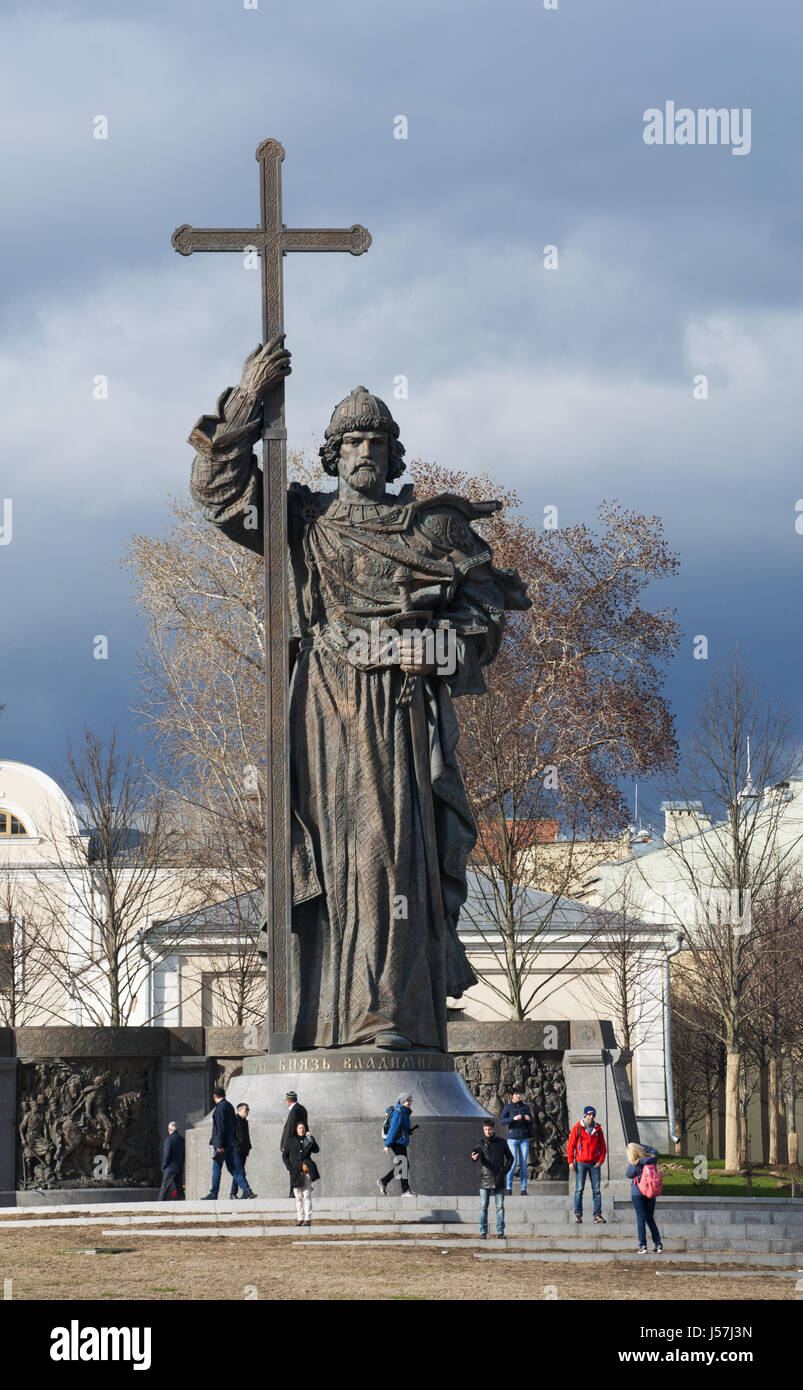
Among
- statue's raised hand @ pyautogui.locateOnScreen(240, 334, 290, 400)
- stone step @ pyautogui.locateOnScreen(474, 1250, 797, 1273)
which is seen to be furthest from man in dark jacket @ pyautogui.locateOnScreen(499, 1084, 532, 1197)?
statue's raised hand @ pyautogui.locateOnScreen(240, 334, 290, 400)

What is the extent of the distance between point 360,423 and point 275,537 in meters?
1.29

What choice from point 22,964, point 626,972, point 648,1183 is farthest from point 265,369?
point 626,972

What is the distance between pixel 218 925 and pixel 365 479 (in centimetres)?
2033

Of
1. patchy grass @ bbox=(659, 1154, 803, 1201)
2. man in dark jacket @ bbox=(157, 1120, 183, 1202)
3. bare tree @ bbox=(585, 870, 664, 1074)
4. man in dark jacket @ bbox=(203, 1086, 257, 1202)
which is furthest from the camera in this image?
bare tree @ bbox=(585, 870, 664, 1074)

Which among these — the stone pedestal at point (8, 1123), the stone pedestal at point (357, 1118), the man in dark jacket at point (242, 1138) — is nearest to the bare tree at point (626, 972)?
the stone pedestal at point (8, 1123)

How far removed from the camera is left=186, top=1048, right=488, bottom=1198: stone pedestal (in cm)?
1489

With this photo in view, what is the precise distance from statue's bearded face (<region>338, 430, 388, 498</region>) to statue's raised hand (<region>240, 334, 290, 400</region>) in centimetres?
85

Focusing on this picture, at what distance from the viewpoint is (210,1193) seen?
51.8 feet

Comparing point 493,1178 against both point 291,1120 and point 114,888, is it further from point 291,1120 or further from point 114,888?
point 114,888

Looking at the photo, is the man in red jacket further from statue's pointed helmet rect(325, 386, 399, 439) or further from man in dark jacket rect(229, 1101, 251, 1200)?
statue's pointed helmet rect(325, 386, 399, 439)

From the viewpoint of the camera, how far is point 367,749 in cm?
1642

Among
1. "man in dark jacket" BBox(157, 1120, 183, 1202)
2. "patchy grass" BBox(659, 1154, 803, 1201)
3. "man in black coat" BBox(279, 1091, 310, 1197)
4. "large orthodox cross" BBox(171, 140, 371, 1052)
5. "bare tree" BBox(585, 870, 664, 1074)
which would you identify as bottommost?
"patchy grass" BBox(659, 1154, 803, 1201)
